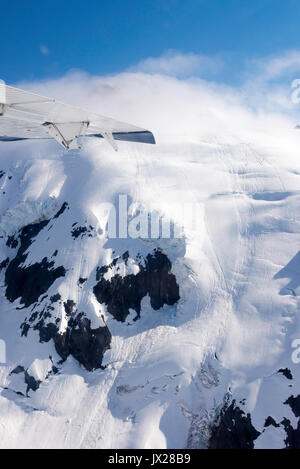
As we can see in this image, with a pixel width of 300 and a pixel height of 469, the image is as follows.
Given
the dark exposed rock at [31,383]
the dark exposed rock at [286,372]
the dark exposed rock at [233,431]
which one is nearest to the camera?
the dark exposed rock at [233,431]

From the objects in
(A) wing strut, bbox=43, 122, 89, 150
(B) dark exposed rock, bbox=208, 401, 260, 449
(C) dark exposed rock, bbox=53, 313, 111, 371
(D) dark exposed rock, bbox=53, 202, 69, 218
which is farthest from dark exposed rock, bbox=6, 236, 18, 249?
(A) wing strut, bbox=43, 122, 89, 150

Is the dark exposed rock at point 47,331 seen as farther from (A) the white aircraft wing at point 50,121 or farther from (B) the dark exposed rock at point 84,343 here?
(A) the white aircraft wing at point 50,121

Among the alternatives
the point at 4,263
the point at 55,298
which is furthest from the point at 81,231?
the point at 4,263

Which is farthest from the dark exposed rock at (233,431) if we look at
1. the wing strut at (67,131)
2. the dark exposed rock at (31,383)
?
the wing strut at (67,131)

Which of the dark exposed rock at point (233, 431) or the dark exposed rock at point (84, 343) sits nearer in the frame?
the dark exposed rock at point (233, 431)
